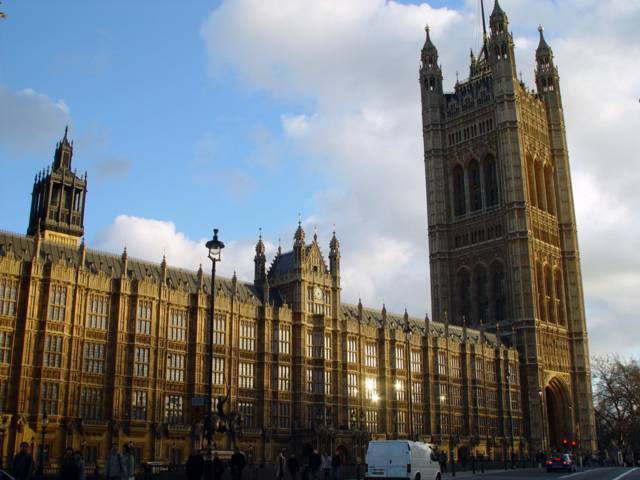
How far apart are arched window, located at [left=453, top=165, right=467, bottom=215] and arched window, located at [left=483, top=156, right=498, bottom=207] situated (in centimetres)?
492

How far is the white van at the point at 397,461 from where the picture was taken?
Result: 121 ft

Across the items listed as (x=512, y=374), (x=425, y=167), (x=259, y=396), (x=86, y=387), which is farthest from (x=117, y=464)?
(x=425, y=167)

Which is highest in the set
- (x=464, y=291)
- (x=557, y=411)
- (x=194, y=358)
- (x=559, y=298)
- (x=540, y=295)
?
(x=464, y=291)

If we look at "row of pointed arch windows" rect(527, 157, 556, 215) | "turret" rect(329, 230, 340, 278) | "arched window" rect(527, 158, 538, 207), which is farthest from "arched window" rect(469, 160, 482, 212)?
"turret" rect(329, 230, 340, 278)

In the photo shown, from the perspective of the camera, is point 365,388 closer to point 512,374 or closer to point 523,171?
point 512,374

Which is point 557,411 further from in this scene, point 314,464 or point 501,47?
point 314,464

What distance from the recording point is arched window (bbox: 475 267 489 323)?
120m

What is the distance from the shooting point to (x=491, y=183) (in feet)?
405

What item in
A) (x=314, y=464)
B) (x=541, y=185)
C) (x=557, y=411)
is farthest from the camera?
(x=541, y=185)

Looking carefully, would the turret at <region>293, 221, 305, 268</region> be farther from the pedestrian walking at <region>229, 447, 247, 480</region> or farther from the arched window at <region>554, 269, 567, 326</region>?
the arched window at <region>554, 269, 567, 326</region>

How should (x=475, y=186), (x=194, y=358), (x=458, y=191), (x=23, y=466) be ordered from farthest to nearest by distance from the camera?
(x=458, y=191), (x=475, y=186), (x=194, y=358), (x=23, y=466)

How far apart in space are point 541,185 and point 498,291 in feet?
67.1

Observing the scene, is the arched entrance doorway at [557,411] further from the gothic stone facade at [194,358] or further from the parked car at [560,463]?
the parked car at [560,463]

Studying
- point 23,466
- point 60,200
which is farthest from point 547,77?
point 23,466
